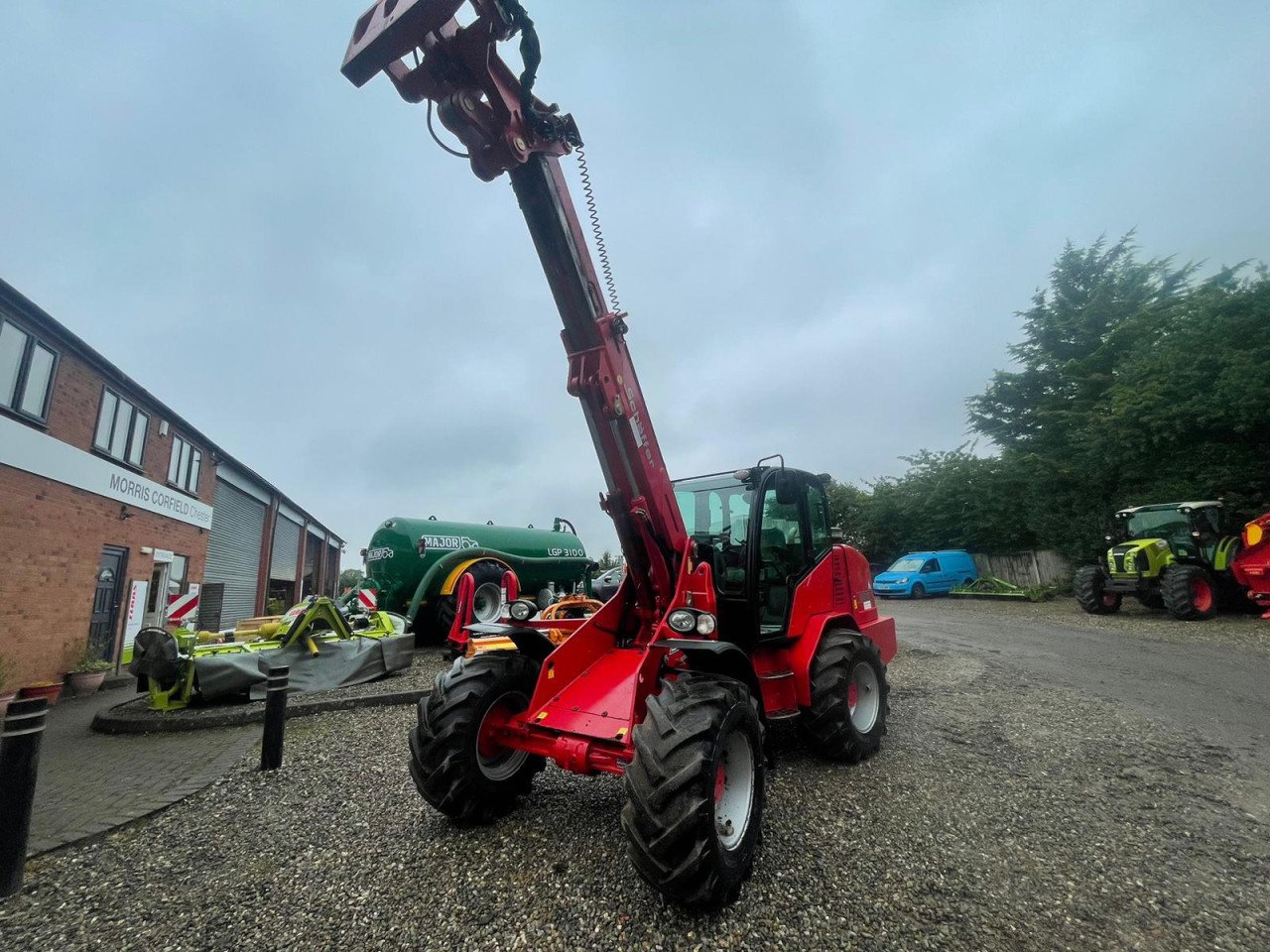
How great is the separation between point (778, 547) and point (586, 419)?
6.59 feet

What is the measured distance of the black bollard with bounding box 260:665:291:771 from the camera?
455cm

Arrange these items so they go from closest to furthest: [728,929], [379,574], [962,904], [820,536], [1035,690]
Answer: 1. [728,929]
2. [962,904]
3. [820,536]
4. [1035,690]
5. [379,574]

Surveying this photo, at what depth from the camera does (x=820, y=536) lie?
5.38 meters

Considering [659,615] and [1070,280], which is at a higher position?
[1070,280]

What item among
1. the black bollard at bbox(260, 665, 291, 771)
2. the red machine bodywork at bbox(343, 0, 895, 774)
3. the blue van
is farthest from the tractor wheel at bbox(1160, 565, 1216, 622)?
Result: the black bollard at bbox(260, 665, 291, 771)

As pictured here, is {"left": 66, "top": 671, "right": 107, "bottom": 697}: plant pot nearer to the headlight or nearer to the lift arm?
the lift arm

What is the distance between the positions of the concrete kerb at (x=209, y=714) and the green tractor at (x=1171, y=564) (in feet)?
47.7

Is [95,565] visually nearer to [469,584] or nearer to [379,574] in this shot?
[379,574]

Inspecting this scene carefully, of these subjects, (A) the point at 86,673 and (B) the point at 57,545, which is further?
(A) the point at 86,673

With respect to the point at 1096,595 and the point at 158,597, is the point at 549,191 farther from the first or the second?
the point at 1096,595

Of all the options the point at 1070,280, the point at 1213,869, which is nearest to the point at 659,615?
the point at 1213,869

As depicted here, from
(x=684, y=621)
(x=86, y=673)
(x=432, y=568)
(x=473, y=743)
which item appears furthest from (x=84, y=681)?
(x=684, y=621)

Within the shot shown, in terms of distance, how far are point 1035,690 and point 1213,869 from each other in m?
4.42

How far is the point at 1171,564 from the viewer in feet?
42.2
